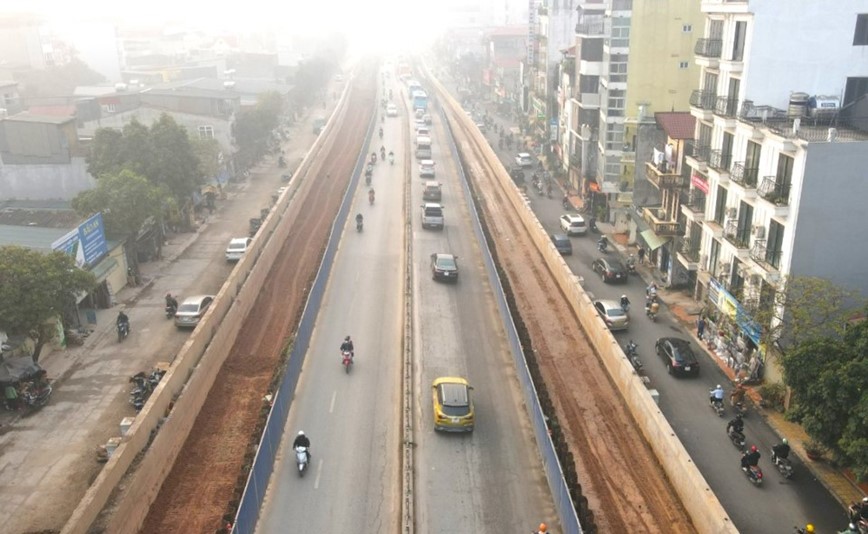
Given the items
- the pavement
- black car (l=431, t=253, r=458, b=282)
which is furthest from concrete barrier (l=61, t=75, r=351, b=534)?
the pavement

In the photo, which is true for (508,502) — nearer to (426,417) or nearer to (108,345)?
(426,417)

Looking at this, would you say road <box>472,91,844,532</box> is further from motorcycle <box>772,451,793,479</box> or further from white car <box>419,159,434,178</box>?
white car <box>419,159,434,178</box>

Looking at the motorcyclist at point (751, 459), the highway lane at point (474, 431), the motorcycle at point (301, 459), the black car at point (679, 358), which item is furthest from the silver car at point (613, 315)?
the motorcycle at point (301, 459)

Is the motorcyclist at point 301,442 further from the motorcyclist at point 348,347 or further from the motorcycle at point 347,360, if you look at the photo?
the motorcyclist at point 348,347

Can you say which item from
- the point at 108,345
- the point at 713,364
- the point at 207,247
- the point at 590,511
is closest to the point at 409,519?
the point at 590,511

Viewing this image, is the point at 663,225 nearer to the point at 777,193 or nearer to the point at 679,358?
the point at 679,358

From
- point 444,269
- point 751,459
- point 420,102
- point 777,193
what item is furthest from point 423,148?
point 751,459
